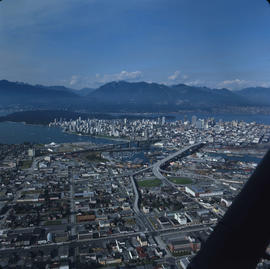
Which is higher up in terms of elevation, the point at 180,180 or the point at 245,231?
the point at 245,231

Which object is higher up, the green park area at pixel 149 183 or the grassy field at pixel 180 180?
the grassy field at pixel 180 180

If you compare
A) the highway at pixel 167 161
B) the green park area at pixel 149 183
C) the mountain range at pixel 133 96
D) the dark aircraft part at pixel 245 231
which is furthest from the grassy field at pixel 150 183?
the mountain range at pixel 133 96

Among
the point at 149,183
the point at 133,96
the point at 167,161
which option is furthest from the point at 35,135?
the point at 133,96

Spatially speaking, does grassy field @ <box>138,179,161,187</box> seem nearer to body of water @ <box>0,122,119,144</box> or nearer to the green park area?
the green park area

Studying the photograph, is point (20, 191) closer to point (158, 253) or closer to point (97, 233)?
point (97, 233)

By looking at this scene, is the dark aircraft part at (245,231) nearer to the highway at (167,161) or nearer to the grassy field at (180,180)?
the highway at (167,161)

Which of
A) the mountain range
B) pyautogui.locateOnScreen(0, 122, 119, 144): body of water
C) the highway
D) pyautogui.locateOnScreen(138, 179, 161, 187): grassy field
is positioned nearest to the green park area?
pyautogui.locateOnScreen(138, 179, 161, 187): grassy field

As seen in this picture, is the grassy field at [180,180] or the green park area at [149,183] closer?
the green park area at [149,183]

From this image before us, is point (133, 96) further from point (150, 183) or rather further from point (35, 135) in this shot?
point (150, 183)
